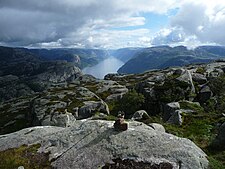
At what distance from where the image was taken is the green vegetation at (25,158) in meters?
26.4

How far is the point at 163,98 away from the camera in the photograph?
319ft

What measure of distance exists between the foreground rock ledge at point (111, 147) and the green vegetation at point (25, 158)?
2.37ft

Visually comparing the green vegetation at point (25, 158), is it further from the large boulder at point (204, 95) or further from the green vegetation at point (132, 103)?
the large boulder at point (204, 95)

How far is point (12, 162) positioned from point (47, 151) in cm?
327

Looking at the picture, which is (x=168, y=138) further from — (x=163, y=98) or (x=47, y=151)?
(x=163, y=98)

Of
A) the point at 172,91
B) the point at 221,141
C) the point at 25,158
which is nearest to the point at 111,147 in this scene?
the point at 25,158

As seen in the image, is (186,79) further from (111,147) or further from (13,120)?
(13,120)

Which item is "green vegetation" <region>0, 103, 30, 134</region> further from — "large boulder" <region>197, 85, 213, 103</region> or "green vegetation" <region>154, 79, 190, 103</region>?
"large boulder" <region>197, 85, 213, 103</region>

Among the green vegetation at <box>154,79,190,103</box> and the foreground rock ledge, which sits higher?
the foreground rock ledge

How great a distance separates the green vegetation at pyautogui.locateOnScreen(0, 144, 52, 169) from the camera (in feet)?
86.6

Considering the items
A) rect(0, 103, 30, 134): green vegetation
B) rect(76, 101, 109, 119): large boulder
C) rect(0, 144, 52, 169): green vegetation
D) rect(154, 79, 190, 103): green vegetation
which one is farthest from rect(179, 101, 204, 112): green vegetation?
rect(0, 103, 30, 134): green vegetation

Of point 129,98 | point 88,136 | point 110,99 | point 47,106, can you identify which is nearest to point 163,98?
point 129,98

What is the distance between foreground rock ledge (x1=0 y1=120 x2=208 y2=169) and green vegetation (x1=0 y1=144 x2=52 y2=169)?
0.72 meters

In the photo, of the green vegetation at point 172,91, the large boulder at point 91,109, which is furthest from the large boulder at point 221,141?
the large boulder at point 91,109
